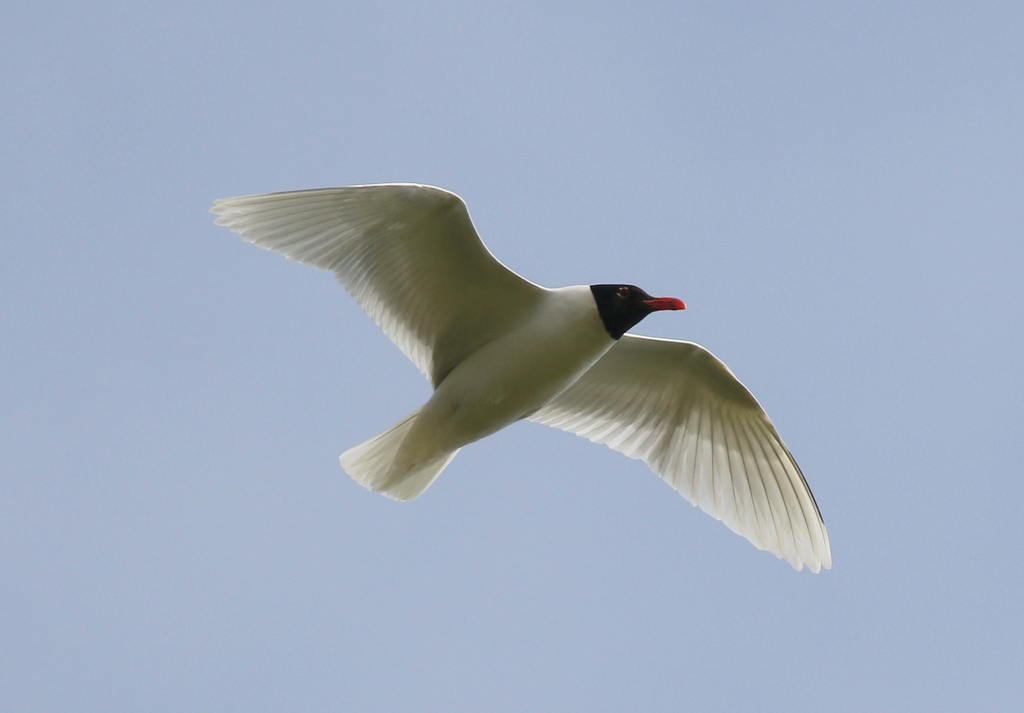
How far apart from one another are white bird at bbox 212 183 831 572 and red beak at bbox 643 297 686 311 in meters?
0.01

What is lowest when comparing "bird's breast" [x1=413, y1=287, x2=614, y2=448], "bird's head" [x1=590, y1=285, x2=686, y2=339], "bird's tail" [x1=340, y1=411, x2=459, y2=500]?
"bird's tail" [x1=340, y1=411, x2=459, y2=500]

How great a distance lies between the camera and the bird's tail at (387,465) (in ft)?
33.4

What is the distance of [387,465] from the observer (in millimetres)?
10250

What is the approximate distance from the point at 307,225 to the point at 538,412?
287 cm

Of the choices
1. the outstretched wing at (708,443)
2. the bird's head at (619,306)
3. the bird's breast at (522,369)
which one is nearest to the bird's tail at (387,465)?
the bird's breast at (522,369)

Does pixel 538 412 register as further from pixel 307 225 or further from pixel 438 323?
pixel 307 225

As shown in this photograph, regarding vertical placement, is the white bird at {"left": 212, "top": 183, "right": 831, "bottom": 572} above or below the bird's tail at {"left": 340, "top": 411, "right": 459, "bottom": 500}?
above

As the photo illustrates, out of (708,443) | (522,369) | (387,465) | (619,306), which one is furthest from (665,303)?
(387,465)

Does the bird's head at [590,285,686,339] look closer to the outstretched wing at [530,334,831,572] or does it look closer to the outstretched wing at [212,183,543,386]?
the outstretched wing at [212,183,543,386]

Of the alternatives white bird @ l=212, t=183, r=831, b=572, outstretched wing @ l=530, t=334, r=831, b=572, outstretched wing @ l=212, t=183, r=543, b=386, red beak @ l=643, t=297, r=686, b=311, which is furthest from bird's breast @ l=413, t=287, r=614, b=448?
outstretched wing @ l=530, t=334, r=831, b=572

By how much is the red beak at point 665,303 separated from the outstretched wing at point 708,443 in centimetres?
116

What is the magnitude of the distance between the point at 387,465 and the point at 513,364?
54.1 inches

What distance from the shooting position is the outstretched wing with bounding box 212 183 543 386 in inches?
374

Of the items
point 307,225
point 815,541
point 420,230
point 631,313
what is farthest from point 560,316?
point 815,541
